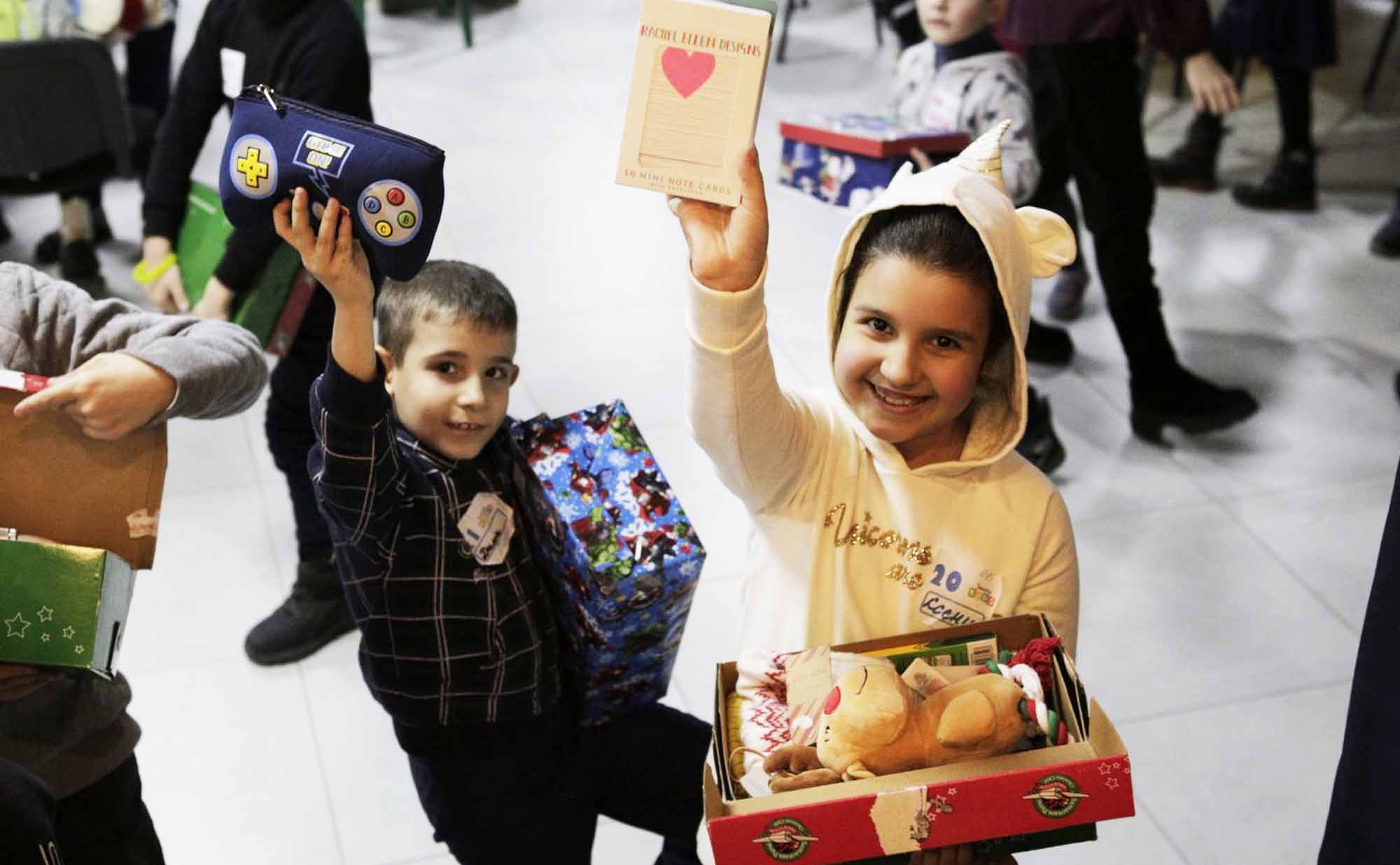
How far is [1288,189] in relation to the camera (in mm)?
4805

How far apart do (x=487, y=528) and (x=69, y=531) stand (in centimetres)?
48

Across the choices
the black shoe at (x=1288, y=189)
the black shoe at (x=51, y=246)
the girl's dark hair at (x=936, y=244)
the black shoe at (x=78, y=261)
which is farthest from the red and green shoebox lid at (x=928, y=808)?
the black shoe at (x=1288, y=189)

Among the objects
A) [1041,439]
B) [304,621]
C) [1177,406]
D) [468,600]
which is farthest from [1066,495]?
[468,600]

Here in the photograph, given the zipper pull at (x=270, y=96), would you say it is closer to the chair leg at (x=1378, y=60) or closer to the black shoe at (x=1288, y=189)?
the black shoe at (x=1288, y=189)

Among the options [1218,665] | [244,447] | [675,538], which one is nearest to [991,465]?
[675,538]

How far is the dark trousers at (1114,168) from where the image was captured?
3.16m

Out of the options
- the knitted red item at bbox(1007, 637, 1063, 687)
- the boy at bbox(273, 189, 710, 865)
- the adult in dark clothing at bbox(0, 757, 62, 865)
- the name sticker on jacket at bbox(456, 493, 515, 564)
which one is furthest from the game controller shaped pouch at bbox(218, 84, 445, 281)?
the knitted red item at bbox(1007, 637, 1063, 687)

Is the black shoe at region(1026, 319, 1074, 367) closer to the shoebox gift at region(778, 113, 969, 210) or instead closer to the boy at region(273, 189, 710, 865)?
the shoebox gift at region(778, 113, 969, 210)

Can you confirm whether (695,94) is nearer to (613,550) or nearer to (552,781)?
(613,550)

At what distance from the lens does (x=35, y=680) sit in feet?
4.99

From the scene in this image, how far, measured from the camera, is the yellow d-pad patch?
1.37 meters

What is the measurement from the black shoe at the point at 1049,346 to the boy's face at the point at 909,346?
244 centimetres

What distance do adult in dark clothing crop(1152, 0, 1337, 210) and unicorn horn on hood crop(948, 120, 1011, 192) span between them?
360 cm

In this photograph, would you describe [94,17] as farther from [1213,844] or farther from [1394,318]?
[1394,318]
